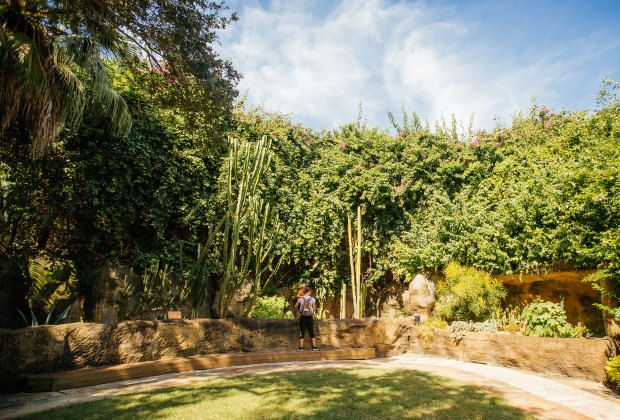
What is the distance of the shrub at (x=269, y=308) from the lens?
39.9ft

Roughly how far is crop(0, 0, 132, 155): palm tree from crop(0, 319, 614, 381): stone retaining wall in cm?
286

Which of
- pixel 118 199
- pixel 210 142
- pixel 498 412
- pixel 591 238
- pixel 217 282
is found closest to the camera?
pixel 498 412

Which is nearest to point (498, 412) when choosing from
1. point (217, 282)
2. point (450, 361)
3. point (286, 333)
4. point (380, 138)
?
point (450, 361)

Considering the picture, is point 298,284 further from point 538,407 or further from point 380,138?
point 538,407

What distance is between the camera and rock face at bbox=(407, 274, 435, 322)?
11.5 metres

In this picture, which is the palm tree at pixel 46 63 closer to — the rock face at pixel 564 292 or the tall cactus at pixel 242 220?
the tall cactus at pixel 242 220

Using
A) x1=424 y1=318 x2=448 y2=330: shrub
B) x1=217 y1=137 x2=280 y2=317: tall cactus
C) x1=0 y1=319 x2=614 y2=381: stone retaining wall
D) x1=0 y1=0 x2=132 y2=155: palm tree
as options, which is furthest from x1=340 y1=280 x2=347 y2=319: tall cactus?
x1=0 y1=0 x2=132 y2=155: palm tree

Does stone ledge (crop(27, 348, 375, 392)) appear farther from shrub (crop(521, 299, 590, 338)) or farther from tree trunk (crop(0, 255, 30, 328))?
shrub (crop(521, 299, 590, 338))

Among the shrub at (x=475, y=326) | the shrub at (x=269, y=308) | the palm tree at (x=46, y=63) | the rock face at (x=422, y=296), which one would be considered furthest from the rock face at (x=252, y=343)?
the shrub at (x=269, y=308)

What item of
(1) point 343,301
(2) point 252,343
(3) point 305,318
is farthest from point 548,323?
(1) point 343,301

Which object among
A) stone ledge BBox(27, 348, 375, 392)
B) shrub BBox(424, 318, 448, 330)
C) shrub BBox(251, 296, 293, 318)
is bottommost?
stone ledge BBox(27, 348, 375, 392)

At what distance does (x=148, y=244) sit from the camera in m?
11.3

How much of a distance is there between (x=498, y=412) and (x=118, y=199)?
376 inches

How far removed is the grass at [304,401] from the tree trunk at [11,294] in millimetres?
4093
